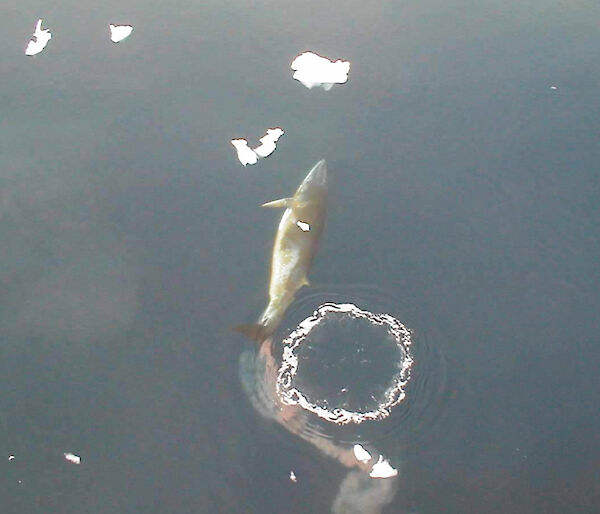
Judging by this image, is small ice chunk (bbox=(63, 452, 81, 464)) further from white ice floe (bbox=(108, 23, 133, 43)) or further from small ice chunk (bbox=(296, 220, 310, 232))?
white ice floe (bbox=(108, 23, 133, 43))

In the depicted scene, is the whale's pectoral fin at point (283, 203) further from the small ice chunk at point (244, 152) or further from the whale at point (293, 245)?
the small ice chunk at point (244, 152)

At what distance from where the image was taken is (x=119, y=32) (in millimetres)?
5777

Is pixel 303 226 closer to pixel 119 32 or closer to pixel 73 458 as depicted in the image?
pixel 73 458

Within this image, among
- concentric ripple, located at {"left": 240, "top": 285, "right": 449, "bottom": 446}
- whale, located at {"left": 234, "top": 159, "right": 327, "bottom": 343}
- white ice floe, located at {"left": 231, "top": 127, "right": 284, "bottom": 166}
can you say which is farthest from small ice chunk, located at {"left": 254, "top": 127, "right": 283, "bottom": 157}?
concentric ripple, located at {"left": 240, "top": 285, "right": 449, "bottom": 446}

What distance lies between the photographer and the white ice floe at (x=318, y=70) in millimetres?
5398

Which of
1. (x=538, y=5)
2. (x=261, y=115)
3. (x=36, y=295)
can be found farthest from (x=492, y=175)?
(x=36, y=295)

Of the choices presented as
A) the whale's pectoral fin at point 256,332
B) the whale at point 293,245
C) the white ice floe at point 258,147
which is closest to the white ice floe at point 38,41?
the white ice floe at point 258,147

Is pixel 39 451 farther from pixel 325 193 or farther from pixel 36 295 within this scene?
pixel 325 193

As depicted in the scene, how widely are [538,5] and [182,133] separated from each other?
11.2ft

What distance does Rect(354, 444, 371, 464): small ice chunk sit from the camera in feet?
12.4

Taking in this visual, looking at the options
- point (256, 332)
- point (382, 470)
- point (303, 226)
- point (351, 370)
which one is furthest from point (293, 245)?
point (382, 470)

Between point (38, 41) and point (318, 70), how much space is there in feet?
7.42

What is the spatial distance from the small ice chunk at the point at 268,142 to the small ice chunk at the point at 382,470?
2267mm

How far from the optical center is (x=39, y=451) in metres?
3.78
